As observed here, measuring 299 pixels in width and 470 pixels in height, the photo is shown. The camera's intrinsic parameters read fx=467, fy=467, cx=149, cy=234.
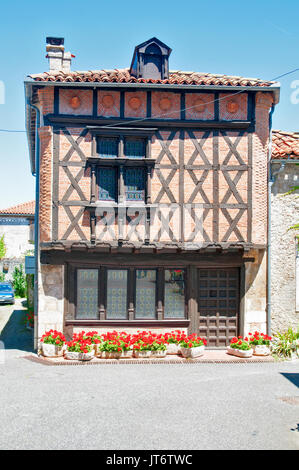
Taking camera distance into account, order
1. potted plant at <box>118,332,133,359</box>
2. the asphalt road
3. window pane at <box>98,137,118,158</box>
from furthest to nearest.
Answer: window pane at <box>98,137,118,158</box> → potted plant at <box>118,332,133,359</box> → the asphalt road

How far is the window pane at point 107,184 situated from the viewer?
12891mm

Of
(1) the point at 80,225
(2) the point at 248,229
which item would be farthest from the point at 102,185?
(2) the point at 248,229

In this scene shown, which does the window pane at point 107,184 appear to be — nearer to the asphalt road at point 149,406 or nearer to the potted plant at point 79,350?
the potted plant at point 79,350

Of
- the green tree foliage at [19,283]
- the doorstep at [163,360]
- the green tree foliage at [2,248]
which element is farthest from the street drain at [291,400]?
the green tree foliage at [2,248]

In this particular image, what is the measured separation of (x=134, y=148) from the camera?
42.6 feet

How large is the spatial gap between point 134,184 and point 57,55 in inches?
233

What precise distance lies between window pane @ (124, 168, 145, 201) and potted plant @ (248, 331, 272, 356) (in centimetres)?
493

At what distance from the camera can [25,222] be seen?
36188 millimetres

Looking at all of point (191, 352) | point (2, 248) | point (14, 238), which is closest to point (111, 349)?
point (191, 352)

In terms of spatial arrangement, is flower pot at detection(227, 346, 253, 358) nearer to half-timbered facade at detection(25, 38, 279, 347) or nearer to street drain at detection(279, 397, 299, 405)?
half-timbered facade at detection(25, 38, 279, 347)

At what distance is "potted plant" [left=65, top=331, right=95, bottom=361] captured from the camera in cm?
1195

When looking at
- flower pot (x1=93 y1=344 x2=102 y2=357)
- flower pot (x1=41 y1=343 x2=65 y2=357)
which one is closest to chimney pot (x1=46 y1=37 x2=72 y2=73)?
flower pot (x1=41 y1=343 x2=65 y2=357)

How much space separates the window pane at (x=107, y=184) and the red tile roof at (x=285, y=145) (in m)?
4.67

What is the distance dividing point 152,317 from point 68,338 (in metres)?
2.42
